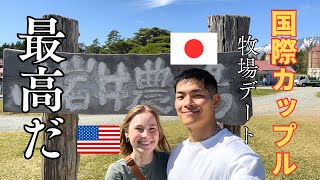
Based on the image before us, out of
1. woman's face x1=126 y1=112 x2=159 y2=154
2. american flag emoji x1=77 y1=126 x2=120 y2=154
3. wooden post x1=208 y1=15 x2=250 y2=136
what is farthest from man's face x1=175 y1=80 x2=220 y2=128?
american flag emoji x1=77 y1=126 x2=120 y2=154

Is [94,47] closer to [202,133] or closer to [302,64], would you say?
[302,64]

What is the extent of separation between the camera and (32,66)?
13.4 feet

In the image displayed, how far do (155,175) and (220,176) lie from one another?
1.92 feet

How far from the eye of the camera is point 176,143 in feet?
30.5

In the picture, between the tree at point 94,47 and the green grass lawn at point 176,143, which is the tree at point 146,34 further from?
the green grass lawn at point 176,143

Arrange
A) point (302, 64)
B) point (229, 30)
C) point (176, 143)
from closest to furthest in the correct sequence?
point (229, 30) → point (176, 143) → point (302, 64)

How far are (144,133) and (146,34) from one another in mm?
43085

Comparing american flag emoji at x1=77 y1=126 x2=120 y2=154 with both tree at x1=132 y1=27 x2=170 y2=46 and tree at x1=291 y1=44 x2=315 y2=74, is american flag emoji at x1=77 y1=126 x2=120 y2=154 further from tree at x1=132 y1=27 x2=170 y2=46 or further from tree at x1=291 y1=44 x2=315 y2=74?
tree at x1=291 y1=44 x2=315 y2=74

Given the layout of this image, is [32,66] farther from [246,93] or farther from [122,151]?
[246,93]

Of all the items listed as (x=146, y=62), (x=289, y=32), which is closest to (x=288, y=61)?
(x=289, y=32)

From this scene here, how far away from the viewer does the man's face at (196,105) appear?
2.14m

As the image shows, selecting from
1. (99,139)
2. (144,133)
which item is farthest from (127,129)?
(99,139)

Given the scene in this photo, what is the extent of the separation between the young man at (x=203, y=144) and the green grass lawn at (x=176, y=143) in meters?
5.19

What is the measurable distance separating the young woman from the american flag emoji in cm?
205
